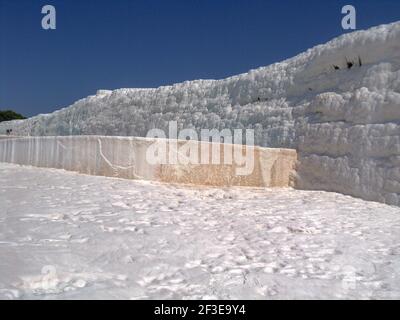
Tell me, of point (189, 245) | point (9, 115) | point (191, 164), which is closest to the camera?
point (189, 245)

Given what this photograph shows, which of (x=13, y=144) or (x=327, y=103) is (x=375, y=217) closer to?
(x=327, y=103)

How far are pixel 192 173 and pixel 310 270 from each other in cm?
355

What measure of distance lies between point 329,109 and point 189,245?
3.85m

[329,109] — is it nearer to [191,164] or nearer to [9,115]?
[191,164]

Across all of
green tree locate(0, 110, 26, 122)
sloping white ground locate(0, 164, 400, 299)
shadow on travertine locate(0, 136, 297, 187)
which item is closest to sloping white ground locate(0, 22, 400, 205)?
shadow on travertine locate(0, 136, 297, 187)

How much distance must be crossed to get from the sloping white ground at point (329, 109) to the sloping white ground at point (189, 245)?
0.56 m

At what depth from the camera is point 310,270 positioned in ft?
9.17

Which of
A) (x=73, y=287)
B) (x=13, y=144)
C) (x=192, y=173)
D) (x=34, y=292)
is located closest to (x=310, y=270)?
(x=73, y=287)

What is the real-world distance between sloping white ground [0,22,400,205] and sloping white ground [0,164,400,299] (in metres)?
0.56

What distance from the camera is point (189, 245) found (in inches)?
129

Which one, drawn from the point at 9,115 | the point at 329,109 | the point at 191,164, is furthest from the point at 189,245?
the point at 9,115

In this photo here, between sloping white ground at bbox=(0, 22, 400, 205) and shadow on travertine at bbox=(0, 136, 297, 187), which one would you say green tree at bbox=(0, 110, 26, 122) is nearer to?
sloping white ground at bbox=(0, 22, 400, 205)

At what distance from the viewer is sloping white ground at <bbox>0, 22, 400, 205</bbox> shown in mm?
5352

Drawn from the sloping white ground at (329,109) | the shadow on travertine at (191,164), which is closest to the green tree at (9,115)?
the sloping white ground at (329,109)
